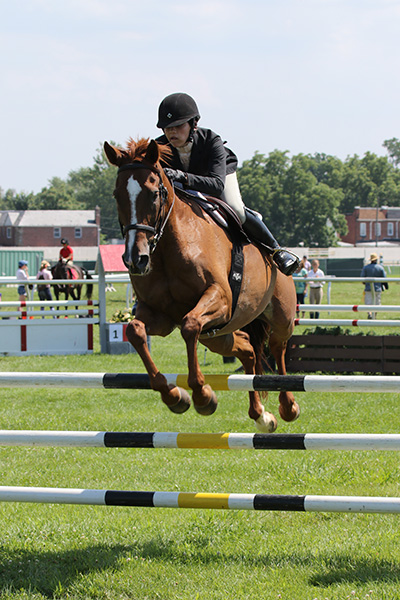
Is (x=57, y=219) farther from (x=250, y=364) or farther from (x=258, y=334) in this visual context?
(x=250, y=364)

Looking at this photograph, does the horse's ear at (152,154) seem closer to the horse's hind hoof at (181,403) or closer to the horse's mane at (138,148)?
the horse's mane at (138,148)

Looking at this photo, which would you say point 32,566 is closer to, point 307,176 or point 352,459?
point 352,459

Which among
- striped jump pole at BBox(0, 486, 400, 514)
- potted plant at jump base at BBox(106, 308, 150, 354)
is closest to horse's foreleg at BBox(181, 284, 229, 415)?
striped jump pole at BBox(0, 486, 400, 514)

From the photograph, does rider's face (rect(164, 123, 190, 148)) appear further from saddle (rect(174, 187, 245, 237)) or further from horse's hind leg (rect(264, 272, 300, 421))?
horse's hind leg (rect(264, 272, 300, 421))

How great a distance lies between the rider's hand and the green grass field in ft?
8.08

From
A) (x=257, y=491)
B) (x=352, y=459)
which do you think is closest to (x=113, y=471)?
(x=257, y=491)

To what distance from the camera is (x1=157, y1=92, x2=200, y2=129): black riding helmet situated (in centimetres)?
483

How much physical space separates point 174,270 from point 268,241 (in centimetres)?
144

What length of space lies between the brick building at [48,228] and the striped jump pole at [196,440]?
90.1 m

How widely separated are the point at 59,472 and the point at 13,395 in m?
3.97

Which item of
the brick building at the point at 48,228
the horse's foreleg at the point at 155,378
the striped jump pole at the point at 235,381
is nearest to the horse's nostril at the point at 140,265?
the horse's foreleg at the point at 155,378

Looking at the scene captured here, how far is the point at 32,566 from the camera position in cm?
436

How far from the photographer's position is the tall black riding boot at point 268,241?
18.8 ft


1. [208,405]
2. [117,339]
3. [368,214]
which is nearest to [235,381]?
[208,405]
